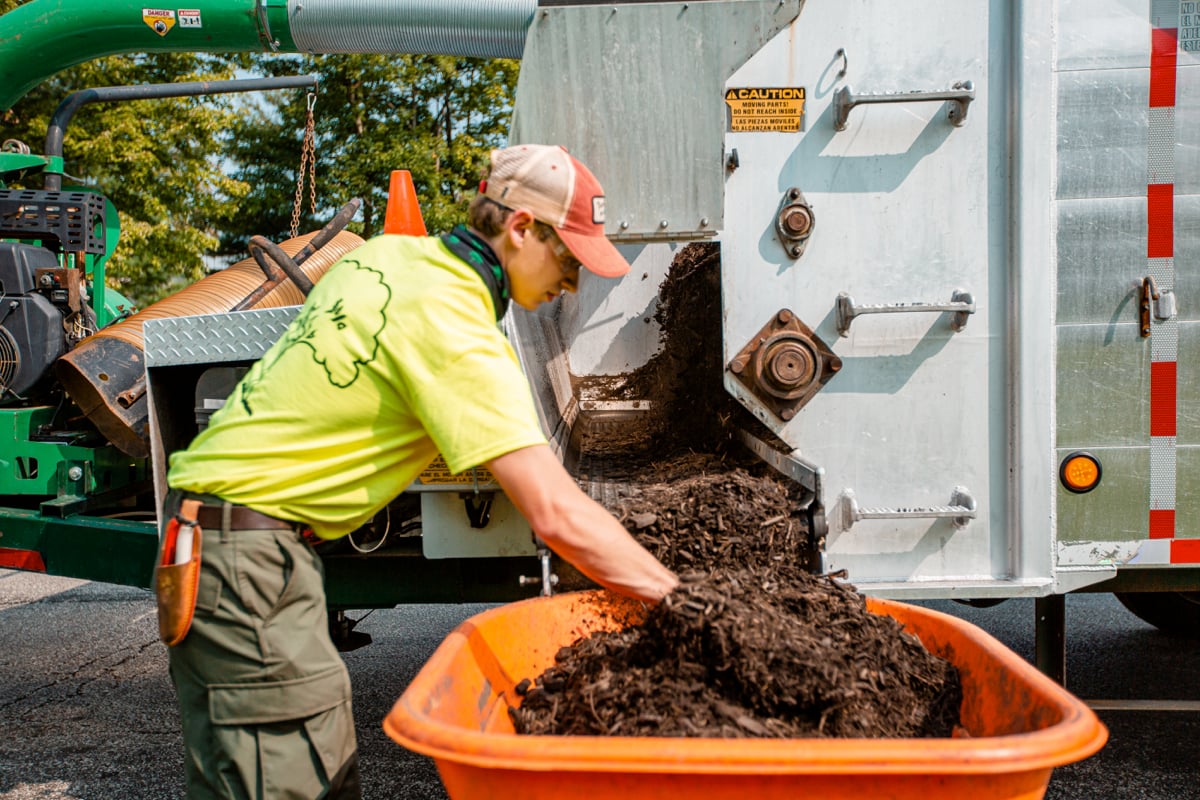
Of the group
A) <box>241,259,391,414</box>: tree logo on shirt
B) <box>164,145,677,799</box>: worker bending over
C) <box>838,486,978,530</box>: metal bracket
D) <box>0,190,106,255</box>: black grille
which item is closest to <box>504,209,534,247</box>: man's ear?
<box>164,145,677,799</box>: worker bending over

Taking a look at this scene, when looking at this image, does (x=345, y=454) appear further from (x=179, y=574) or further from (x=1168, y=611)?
(x=1168, y=611)

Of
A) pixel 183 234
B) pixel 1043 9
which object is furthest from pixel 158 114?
pixel 1043 9

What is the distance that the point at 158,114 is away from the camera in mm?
12164

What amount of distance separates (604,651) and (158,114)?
40.2 feet

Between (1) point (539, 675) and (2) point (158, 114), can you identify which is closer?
(1) point (539, 675)

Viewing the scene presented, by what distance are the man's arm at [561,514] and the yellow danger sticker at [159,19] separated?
9.54 feet

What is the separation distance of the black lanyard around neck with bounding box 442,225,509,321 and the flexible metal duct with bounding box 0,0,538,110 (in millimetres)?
1758

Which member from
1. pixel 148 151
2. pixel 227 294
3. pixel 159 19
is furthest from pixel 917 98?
pixel 148 151

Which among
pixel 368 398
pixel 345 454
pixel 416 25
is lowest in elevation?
pixel 345 454

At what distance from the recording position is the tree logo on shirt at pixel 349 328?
1801 millimetres

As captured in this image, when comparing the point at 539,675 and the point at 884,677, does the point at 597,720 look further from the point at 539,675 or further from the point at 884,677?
the point at 884,677

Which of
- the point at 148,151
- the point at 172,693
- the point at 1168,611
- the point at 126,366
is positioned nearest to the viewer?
the point at 126,366

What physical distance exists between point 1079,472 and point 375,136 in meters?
13.9

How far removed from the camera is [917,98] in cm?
267
